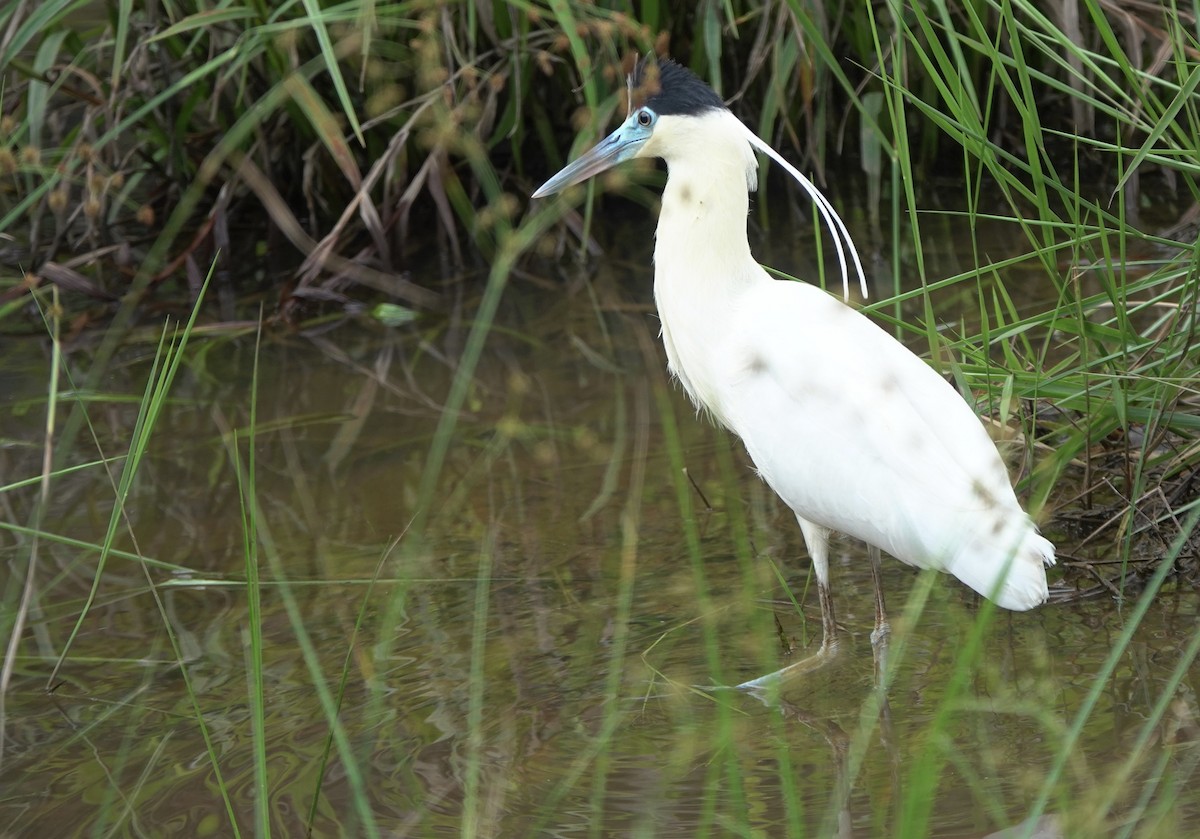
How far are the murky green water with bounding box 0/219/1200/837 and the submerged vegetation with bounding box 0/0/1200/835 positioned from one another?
22mm

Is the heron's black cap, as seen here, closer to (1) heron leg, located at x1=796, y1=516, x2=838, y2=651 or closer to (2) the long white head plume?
(2) the long white head plume

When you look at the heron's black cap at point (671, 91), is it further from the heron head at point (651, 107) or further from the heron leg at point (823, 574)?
the heron leg at point (823, 574)

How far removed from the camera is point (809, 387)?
223 cm

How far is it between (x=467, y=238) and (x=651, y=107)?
6.14 ft

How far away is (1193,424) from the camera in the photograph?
2.23 metres

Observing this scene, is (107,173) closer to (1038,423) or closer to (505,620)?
(505,620)

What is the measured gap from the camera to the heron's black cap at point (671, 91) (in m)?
2.46

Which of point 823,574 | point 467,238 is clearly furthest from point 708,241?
point 467,238

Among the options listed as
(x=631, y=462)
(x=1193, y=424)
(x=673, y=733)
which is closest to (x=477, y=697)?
(x=673, y=733)

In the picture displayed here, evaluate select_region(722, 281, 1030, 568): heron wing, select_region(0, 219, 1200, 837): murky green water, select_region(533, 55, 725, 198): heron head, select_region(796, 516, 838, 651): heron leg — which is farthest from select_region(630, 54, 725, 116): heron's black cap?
select_region(796, 516, 838, 651): heron leg

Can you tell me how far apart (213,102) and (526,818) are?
252 centimetres

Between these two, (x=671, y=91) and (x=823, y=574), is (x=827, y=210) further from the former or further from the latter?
(x=823, y=574)

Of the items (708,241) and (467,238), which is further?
(467,238)

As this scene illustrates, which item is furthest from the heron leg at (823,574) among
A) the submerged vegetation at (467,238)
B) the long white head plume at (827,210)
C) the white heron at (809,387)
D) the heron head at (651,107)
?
the heron head at (651,107)
